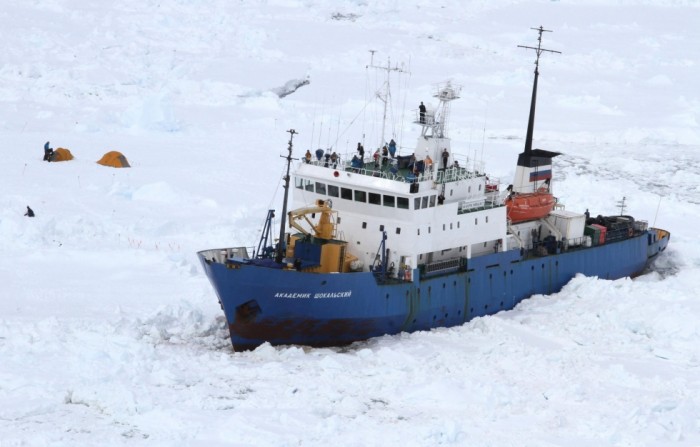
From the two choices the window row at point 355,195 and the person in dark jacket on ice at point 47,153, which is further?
the person in dark jacket on ice at point 47,153

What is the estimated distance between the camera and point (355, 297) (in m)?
20.1

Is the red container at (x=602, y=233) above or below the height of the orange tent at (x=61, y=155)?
below

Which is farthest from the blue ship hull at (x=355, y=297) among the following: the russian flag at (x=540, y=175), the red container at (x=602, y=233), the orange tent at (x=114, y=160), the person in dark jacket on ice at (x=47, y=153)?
the person in dark jacket on ice at (x=47, y=153)

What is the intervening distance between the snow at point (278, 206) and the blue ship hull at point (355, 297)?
45 cm

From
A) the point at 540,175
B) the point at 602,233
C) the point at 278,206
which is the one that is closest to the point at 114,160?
the point at 278,206

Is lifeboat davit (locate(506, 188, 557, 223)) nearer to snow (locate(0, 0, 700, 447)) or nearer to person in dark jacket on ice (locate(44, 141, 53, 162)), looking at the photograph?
snow (locate(0, 0, 700, 447))

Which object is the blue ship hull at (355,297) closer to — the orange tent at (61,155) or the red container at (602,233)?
the red container at (602,233)

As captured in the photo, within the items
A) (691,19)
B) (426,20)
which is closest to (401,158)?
(426,20)

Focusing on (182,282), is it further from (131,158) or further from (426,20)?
(426,20)

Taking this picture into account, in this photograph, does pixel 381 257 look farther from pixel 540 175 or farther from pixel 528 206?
pixel 540 175

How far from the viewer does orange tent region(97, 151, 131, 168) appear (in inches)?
1339

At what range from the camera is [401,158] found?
76.0 ft

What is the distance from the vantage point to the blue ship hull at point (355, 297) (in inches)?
757

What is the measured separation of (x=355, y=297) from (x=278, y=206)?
10.8 m
